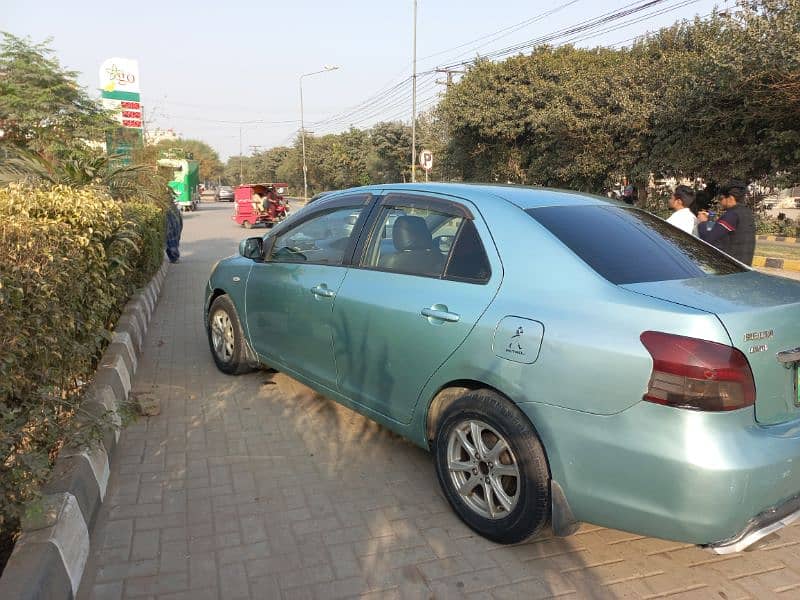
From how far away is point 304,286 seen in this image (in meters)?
4.11

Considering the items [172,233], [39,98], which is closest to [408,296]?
[172,233]

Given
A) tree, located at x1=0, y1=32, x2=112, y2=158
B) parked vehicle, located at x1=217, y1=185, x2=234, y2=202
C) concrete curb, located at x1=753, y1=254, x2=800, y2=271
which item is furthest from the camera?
parked vehicle, located at x1=217, y1=185, x2=234, y2=202

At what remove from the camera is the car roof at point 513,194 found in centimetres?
321

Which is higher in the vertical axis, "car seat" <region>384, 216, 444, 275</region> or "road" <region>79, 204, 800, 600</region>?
"car seat" <region>384, 216, 444, 275</region>

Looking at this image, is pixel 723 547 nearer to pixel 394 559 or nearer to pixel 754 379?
pixel 754 379

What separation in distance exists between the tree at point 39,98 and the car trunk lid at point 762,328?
12.4 m

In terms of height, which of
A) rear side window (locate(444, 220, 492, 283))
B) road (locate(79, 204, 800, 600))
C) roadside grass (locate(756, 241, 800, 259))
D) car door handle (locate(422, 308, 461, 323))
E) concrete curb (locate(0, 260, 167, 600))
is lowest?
roadside grass (locate(756, 241, 800, 259))

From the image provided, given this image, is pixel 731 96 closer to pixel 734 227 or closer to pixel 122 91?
pixel 734 227

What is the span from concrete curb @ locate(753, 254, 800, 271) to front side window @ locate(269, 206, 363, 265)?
1264 centimetres

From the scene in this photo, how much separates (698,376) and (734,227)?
5.04 metres

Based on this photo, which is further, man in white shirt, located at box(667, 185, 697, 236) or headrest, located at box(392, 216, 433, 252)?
man in white shirt, located at box(667, 185, 697, 236)

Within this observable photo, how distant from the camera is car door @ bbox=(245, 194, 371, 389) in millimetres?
3914

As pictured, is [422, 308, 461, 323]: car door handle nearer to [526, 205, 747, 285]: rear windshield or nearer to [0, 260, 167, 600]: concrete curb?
[526, 205, 747, 285]: rear windshield

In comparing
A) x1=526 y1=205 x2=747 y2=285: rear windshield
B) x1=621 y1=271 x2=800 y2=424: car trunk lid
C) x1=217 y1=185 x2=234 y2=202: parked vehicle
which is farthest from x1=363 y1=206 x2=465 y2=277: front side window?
x1=217 y1=185 x2=234 y2=202: parked vehicle
